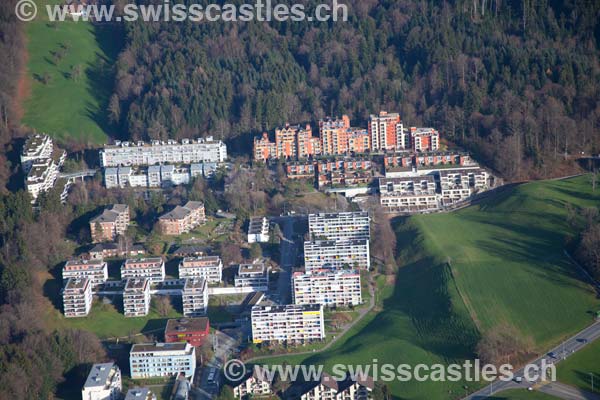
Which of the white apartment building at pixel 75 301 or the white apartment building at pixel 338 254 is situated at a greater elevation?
the white apartment building at pixel 338 254

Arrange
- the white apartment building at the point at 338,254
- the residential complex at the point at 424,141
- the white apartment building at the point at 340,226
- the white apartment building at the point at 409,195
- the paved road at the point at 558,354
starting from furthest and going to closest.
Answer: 1. the residential complex at the point at 424,141
2. the white apartment building at the point at 409,195
3. the white apartment building at the point at 340,226
4. the white apartment building at the point at 338,254
5. the paved road at the point at 558,354

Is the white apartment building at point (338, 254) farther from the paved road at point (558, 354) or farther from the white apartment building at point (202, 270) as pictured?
the paved road at point (558, 354)

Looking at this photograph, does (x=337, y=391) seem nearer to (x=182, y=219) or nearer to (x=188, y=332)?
(x=188, y=332)

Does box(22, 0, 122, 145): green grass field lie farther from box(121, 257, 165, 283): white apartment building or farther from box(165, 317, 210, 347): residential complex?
box(165, 317, 210, 347): residential complex

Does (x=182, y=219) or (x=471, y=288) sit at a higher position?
(x=182, y=219)

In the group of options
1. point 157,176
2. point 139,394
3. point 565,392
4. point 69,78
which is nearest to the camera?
point 565,392

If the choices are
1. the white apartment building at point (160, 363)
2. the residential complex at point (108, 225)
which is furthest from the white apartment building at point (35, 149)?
the white apartment building at point (160, 363)

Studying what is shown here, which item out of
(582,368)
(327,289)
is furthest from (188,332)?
(582,368)
